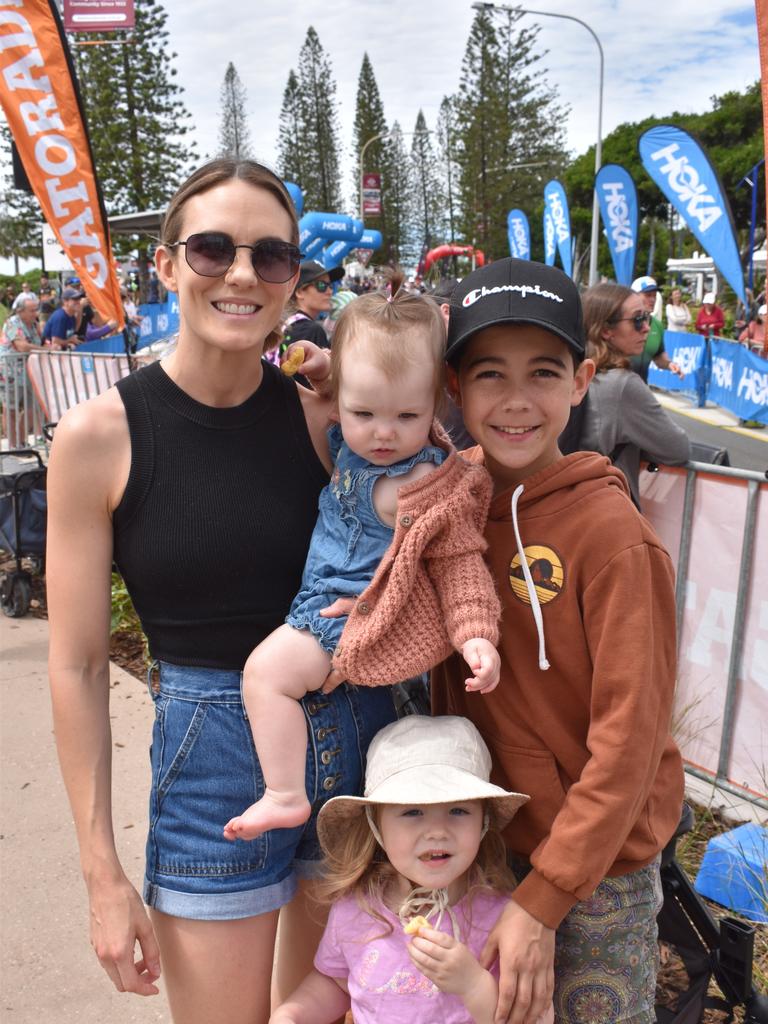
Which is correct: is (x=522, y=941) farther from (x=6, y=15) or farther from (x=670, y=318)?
(x=670, y=318)

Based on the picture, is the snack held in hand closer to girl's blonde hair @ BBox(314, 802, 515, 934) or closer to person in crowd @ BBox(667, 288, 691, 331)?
girl's blonde hair @ BBox(314, 802, 515, 934)

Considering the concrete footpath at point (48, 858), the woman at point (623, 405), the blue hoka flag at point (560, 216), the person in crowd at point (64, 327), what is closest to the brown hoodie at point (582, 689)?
the concrete footpath at point (48, 858)

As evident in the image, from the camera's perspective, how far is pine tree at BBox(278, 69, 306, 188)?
53188mm

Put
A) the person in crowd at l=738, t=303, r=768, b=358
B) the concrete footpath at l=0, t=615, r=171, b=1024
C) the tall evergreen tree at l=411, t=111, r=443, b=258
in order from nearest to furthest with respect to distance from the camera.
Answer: the concrete footpath at l=0, t=615, r=171, b=1024 < the person in crowd at l=738, t=303, r=768, b=358 < the tall evergreen tree at l=411, t=111, r=443, b=258

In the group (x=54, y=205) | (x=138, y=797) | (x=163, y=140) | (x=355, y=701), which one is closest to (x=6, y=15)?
(x=54, y=205)

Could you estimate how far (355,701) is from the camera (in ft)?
5.78

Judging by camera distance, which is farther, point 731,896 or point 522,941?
point 731,896

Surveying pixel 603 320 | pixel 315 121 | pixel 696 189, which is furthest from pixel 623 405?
pixel 315 121

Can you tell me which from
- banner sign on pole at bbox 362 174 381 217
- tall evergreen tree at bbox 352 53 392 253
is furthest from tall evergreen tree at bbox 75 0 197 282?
tall evergreen tree at bbox 352 53 392 253

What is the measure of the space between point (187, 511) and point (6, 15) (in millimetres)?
4997

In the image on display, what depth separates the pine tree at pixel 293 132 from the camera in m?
53.2

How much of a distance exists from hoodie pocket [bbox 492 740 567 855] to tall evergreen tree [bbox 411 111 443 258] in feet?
220

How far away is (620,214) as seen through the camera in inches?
671

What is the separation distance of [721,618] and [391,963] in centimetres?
275
